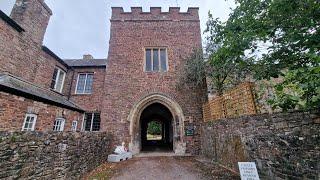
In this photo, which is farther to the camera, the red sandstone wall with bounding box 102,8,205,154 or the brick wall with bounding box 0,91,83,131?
the red sandstone wall with bounding box 102,8,205,154

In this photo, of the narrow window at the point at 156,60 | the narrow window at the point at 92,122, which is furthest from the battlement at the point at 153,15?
the narrow window at the point at 92,122

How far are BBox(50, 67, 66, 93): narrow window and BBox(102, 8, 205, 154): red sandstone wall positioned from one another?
4.63m

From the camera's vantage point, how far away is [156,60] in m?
12.8

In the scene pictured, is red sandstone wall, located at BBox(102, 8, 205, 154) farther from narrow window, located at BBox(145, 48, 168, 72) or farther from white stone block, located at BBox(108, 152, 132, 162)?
white stone block, located at BBox(108, 152, 132, 162)

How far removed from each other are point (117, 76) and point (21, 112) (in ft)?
19.3

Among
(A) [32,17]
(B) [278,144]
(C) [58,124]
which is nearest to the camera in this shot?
(B) [278,144]

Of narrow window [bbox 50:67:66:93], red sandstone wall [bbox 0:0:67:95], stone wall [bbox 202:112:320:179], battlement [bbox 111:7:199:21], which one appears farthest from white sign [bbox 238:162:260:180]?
narrow window [bbox 50:67:66:93]

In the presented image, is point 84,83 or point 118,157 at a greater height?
point 84,83

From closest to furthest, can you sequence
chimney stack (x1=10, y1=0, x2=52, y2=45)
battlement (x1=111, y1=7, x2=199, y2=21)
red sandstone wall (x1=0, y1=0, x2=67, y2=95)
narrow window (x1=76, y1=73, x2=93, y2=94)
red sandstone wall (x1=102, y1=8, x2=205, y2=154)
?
red sandstone wall (x1=0, y1=0, x2=67, y2=95) → chimney stack (x1=10, y1=0, x2=52, y2=45) → red sandstone wall (x1=102, y1=8, x2=205, y2=154) → battlement (x1=111, y1=7, x2=199, y2=21) → narrow window (x1=76, y1=73, x2=93, y2=94)

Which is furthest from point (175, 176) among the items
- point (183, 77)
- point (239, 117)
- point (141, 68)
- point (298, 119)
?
point (141, 68)

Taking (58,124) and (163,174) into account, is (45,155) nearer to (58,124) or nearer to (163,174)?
(163,174)

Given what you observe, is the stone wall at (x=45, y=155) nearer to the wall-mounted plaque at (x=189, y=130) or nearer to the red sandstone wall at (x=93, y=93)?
the wall-mounted plaque at (x=189, y=130)

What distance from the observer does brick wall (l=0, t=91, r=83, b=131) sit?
698cm

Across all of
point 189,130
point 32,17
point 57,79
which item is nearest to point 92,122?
point 57,79
